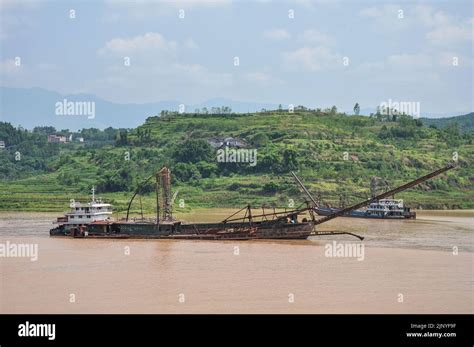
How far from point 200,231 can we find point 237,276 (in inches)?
437

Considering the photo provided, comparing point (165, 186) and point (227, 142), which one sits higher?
point (227, 142)

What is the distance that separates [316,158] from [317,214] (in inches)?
795

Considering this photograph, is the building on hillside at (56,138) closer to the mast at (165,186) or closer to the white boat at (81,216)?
the white boat at (81,216)

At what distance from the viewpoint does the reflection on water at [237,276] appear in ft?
80.3

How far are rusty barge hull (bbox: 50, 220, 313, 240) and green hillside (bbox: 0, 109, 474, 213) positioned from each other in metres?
20.1

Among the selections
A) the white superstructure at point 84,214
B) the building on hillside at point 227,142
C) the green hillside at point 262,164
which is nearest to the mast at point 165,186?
the white superstructure at point 84,214

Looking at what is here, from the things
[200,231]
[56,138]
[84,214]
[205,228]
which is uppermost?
[56,138]

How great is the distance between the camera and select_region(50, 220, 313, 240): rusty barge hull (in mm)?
39469

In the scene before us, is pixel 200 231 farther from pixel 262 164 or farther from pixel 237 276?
pixel 262 164

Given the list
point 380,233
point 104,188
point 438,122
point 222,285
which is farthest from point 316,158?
point 438,122

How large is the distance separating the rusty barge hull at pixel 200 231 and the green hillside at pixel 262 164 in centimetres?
2013

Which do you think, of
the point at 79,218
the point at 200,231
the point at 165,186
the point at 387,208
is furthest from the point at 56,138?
the point at 200,231

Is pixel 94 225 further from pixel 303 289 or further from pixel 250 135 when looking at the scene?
pixel 250 135

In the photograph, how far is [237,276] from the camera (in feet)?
95.7
